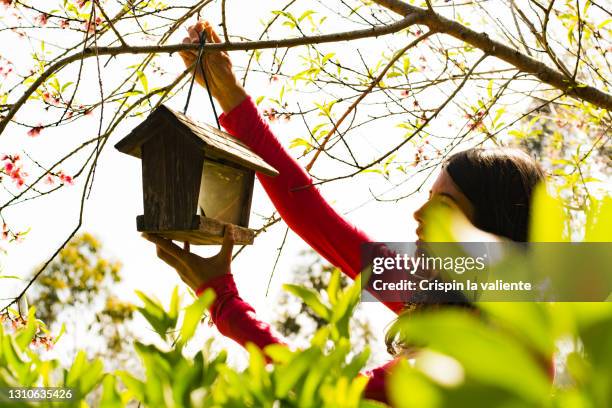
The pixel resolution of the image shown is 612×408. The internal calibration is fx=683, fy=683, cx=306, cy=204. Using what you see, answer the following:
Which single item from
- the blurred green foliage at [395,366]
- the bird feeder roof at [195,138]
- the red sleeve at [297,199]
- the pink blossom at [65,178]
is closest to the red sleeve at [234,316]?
the bird feeder roof at [195,138]

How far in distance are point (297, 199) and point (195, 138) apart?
0.50 meters

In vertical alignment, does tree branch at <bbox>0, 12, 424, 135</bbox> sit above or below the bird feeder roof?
above

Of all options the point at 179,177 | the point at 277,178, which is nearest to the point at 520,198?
the point at 277,178

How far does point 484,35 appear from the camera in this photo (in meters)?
2.24

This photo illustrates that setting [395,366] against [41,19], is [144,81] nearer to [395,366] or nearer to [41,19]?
[41,19]

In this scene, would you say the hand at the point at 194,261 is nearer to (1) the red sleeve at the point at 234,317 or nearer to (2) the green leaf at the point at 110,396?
(1) the red sleeve at the point at 234,317

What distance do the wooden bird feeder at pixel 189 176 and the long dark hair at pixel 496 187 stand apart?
0.50 m

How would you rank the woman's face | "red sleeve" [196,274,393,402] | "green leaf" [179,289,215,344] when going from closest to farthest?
"green leaf" [179,289,215,344], "red sleeve" [196,274,393,402], the woman's face

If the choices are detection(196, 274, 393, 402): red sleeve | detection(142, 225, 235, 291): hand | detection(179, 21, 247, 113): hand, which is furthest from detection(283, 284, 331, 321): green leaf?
detection(179, 21, 247, 113): hand

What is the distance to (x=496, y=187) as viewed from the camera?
173cm

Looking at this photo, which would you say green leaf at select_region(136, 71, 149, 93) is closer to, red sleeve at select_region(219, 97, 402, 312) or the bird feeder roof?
red sleeve at select_region(219, 97, 402, 312)

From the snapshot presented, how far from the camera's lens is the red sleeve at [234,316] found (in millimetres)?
1591

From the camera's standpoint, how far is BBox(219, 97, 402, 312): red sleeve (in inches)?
78.7

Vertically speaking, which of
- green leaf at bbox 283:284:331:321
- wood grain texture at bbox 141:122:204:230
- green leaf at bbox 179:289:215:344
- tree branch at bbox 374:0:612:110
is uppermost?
tree branch at bbox 374:0:612:110
